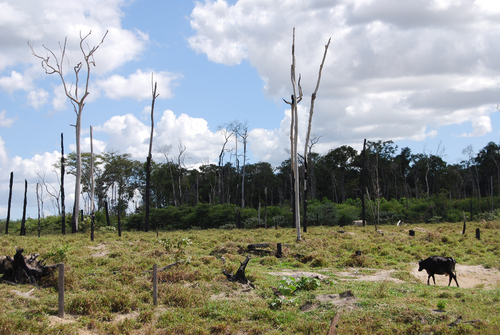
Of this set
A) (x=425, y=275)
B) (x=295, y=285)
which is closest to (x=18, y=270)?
(x=295, y=285)

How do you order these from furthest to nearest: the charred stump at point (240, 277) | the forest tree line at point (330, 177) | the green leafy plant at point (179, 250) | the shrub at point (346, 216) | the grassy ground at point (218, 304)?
the forest tree line at point (330, 177)
the shrub at point (346, 216)
the green leafy plant at point (179, 250)
the charred stump at point (240, 277)
the grassy ground at point (218, 304)

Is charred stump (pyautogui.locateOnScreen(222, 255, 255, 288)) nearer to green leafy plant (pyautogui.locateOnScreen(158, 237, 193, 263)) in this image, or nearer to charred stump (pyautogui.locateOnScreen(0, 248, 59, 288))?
green leafy plant (pyautogui.locateOnScreen(158, 237, 193, 263))

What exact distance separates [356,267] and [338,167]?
159ft

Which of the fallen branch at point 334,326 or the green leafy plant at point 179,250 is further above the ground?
the green leafy plant at point 179,250

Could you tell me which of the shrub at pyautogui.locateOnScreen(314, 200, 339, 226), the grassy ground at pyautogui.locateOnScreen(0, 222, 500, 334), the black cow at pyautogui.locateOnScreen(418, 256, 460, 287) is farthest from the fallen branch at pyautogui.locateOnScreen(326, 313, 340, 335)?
the shrub at pyautogui.locateOnScreen(314, 200, 339, 226)

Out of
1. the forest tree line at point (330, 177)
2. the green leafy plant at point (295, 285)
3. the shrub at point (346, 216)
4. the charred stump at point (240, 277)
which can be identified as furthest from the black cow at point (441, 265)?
the forest tree line at point (330, 177)

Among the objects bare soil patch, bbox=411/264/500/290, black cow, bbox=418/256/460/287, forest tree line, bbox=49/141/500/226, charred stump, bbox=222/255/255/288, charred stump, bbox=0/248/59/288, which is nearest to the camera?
charred stump, bbox=0/248/59/288

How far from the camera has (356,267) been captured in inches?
614

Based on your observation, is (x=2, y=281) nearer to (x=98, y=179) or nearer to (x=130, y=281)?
(x=130, y=281)

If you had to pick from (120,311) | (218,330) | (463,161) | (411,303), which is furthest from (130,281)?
(463,161)

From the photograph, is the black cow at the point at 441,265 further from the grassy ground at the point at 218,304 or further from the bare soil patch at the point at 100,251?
the bare soil patch at the point at 100,251

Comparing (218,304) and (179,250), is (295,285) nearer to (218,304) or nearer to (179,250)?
(218,304)

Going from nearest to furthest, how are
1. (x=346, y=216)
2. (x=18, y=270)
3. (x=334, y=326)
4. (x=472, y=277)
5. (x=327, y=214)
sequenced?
(x=334, y=326) → (x=18, y=270) → (x=472, y=277) → (x=327, y=214) → (x=346, y=216)

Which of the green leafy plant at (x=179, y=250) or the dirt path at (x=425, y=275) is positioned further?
the green leafy plant at (x=179, y=250)
